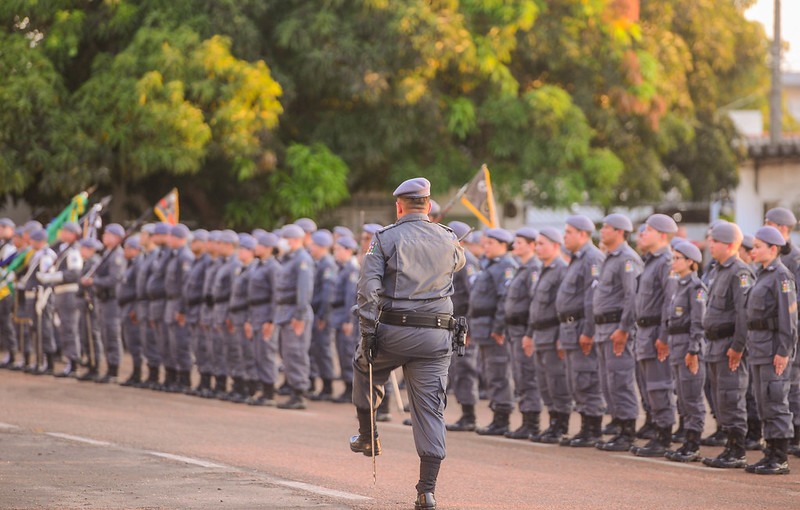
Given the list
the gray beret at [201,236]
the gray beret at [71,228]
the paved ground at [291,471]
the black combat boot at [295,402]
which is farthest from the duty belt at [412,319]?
the gray beret at [71,228]

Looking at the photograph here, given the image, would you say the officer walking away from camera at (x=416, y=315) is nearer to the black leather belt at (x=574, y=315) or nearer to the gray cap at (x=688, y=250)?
the gray cap at (x=688, y=250)

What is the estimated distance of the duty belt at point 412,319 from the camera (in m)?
9.34

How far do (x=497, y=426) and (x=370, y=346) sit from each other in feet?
19.5

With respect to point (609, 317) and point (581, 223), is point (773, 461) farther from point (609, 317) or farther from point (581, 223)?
point (581, 223)

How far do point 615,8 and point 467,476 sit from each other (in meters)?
19.6

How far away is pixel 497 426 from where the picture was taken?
14.9 meters

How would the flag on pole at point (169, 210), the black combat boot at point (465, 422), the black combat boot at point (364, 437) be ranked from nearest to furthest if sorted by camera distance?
the black combat boot at point (364, 437) < the black combat boot at point (465, 422) < the flag on pole at point (169, 210)

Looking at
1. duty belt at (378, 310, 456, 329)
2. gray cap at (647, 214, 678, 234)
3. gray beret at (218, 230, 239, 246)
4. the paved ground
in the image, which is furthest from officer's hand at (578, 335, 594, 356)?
gray beret at (218, 230, 239, 246)

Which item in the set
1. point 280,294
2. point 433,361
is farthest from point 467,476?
point 280,294

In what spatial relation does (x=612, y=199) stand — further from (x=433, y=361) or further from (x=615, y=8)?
(x=433, y=361)

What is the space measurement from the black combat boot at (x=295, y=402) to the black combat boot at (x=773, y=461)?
668cm

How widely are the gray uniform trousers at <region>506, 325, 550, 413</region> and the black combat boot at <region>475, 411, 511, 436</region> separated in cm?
23

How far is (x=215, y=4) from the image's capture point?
26.8 meters

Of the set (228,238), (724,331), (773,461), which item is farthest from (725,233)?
(228,238)
